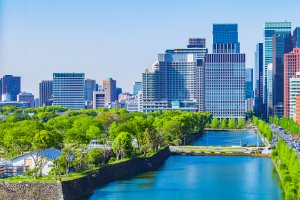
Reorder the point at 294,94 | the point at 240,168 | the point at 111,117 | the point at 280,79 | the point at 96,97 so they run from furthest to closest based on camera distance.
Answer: the point at 96,97, the point at 280,79, the point at 294,94, the point at 111,117, the point at 240,168

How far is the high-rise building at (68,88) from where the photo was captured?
5610 inches

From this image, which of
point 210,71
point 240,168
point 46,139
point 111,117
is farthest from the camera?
point 210,71

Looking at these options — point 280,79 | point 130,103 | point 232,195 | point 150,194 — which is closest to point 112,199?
point 150,194

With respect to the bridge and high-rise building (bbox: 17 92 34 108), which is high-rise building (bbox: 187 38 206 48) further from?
the bridge

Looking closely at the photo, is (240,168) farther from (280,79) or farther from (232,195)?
(280,79)

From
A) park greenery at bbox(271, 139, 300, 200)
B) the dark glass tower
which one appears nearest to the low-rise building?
park greenery at bbox(271, 139, 300, 200)

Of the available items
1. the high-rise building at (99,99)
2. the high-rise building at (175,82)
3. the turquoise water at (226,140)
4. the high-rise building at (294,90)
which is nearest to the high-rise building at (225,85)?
the high-rise building at (175,82)

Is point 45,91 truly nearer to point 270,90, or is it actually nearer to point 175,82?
point 175,82

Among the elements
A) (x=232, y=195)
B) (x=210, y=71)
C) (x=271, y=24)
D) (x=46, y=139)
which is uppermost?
(x=271, y=24)

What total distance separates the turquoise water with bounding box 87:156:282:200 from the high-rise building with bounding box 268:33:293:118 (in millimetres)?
80448

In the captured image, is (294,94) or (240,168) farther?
(294,94)

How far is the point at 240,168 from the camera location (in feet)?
160

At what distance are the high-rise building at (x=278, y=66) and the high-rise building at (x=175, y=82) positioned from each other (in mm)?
15445

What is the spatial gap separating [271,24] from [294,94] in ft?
195
